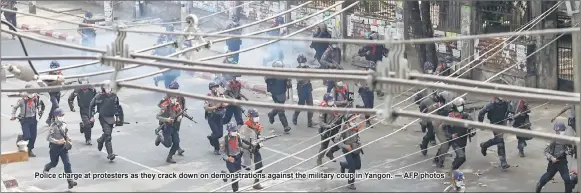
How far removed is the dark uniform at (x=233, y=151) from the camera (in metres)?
16.2

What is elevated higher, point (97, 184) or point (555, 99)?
point (555, 99)

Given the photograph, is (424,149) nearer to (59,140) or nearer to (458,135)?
(458,135)

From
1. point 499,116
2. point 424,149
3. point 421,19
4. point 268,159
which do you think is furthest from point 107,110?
point 421,19

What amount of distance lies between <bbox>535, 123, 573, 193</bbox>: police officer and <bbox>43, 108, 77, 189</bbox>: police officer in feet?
21.6

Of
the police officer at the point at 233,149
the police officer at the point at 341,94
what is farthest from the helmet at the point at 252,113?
the police officer at the point at 341,94

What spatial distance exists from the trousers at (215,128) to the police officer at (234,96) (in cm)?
54

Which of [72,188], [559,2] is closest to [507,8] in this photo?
[559,2]

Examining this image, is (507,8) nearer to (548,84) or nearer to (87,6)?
(548,84)

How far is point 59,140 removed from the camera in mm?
16734

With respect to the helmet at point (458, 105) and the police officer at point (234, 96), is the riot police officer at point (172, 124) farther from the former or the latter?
the helmet at point (458, 105)

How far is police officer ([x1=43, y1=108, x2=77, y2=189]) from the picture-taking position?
16719 millimetres

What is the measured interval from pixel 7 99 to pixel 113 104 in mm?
5767

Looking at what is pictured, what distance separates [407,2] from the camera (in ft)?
76.4

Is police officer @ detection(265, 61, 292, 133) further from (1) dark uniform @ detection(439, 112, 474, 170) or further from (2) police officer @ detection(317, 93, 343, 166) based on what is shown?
(1) dark uniform @ detection(439, 112, 474, 170)
